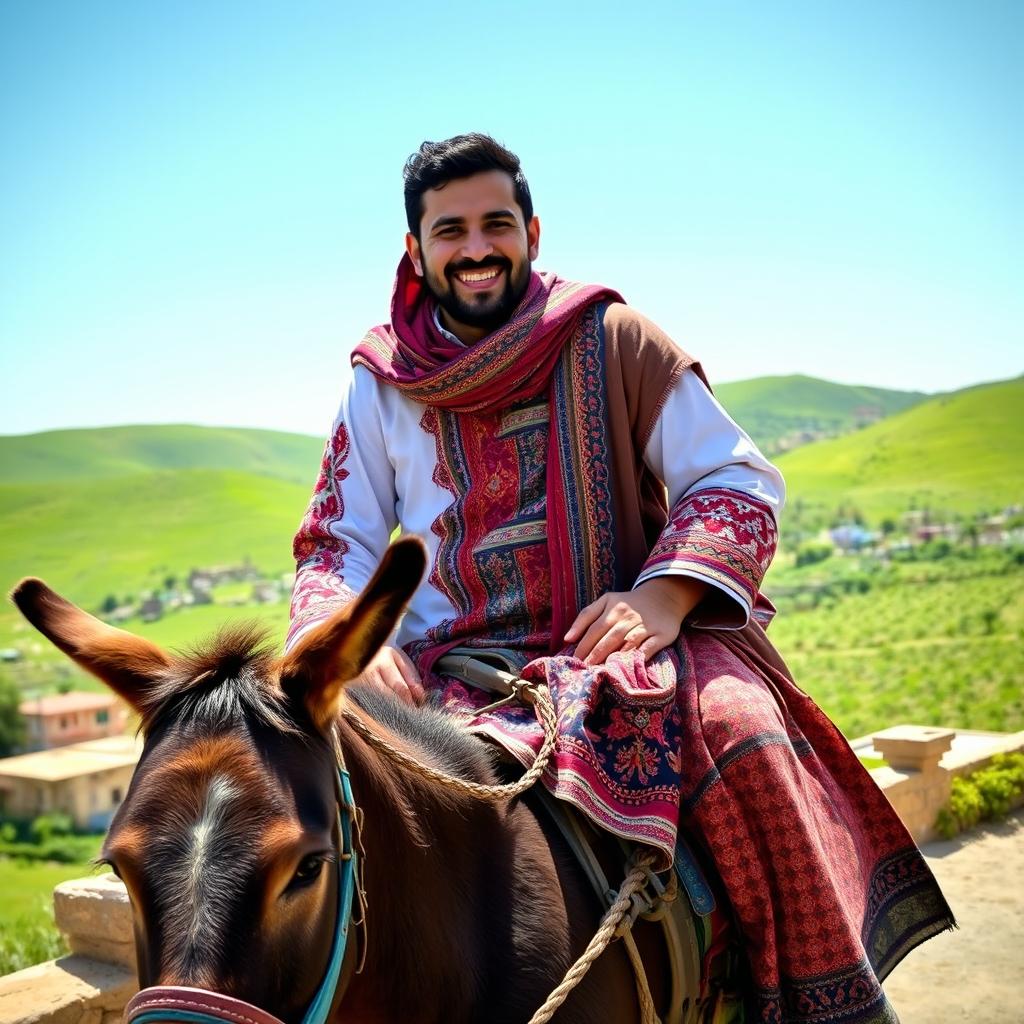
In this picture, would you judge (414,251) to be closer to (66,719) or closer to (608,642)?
(608,642)

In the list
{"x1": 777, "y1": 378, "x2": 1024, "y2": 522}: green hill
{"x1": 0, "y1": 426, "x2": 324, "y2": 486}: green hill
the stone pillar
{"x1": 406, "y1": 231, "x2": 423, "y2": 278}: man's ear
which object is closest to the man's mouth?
{"x1": 406, "y1": 231, "x2": 423, "y2": 278}: man's ear

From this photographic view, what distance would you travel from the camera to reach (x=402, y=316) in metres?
3.29

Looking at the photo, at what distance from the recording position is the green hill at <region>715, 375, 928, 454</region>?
8806cm

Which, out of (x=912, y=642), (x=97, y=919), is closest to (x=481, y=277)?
(x=97, y=919)

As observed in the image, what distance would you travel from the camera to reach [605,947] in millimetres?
2061

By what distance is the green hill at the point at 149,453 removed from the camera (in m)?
58.7

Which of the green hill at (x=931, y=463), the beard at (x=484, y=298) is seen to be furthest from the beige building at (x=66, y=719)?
the green hill at (x=931, y=463)

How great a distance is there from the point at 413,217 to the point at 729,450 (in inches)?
49.5

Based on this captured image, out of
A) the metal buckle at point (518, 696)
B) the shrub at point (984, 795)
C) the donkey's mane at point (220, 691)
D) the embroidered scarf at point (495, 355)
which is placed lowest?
the shrub at point (984, 795)

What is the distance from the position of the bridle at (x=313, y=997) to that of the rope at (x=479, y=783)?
177mm

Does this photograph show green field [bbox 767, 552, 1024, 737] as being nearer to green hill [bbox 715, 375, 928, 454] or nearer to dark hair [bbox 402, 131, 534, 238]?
dark hair [bbox 402, 131, 534, 238]

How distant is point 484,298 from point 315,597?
3.39ft

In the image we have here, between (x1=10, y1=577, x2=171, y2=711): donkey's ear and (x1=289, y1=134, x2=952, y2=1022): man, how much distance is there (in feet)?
2.48

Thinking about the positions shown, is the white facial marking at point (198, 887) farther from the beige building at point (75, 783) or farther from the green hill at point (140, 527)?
the green hill at point (140, 527)
